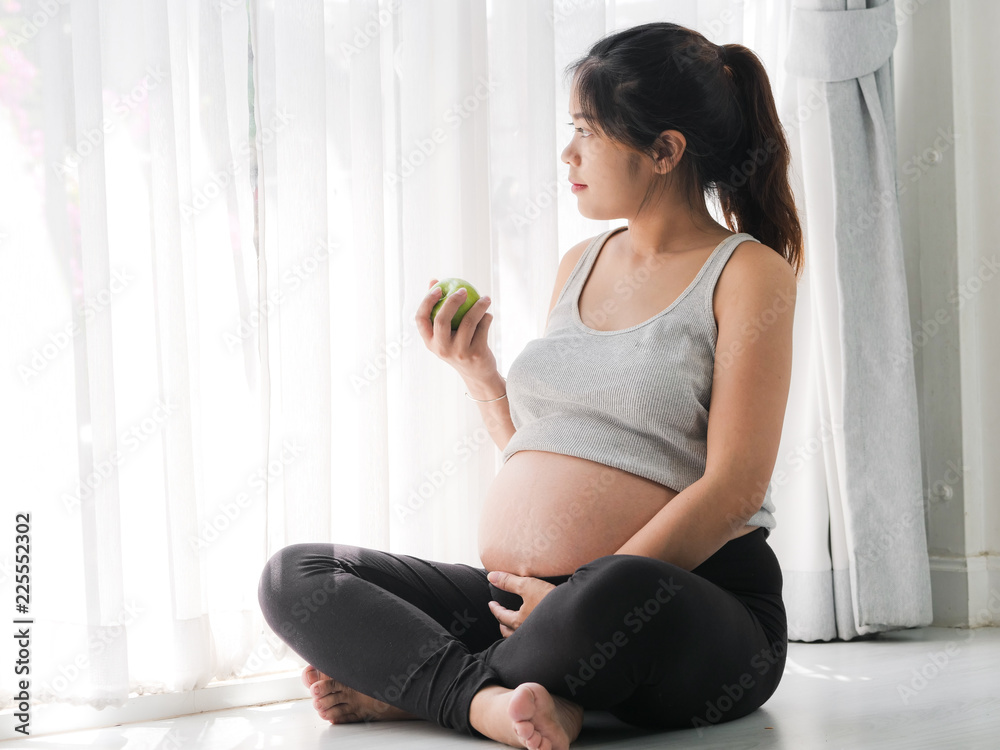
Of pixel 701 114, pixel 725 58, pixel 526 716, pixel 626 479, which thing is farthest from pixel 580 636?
pixel 725 58

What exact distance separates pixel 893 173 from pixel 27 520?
1.50m

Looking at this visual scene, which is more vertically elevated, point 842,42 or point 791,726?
point 842,42

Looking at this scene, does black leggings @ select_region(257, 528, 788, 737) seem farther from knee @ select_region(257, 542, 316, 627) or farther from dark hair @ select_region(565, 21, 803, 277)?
dark hair @ select_region(565, 21, 803, 277)

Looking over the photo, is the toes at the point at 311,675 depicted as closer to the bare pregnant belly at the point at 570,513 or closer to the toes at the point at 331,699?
the toes at the point at 331,699

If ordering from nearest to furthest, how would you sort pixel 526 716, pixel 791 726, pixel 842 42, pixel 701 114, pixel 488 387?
pixel 526 716 → pixel 791 726 → pixel 701 114 → pixel 488 387 → pixel 842 42

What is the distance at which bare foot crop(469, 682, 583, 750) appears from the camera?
95 cm

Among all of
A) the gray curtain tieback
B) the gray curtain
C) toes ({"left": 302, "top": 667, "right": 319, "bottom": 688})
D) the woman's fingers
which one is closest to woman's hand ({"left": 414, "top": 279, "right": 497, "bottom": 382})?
the woman's fingers

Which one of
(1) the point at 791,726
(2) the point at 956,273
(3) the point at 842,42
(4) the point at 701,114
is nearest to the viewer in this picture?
(1) the point at 791,726

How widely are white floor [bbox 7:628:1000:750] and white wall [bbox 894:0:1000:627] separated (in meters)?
0.37

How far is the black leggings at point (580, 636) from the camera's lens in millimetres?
966

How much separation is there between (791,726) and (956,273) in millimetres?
1019

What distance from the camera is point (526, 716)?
3.10 ft

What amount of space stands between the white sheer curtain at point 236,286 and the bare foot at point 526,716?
44 cm

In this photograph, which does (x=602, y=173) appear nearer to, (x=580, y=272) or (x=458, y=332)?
(x=580, y=272)
